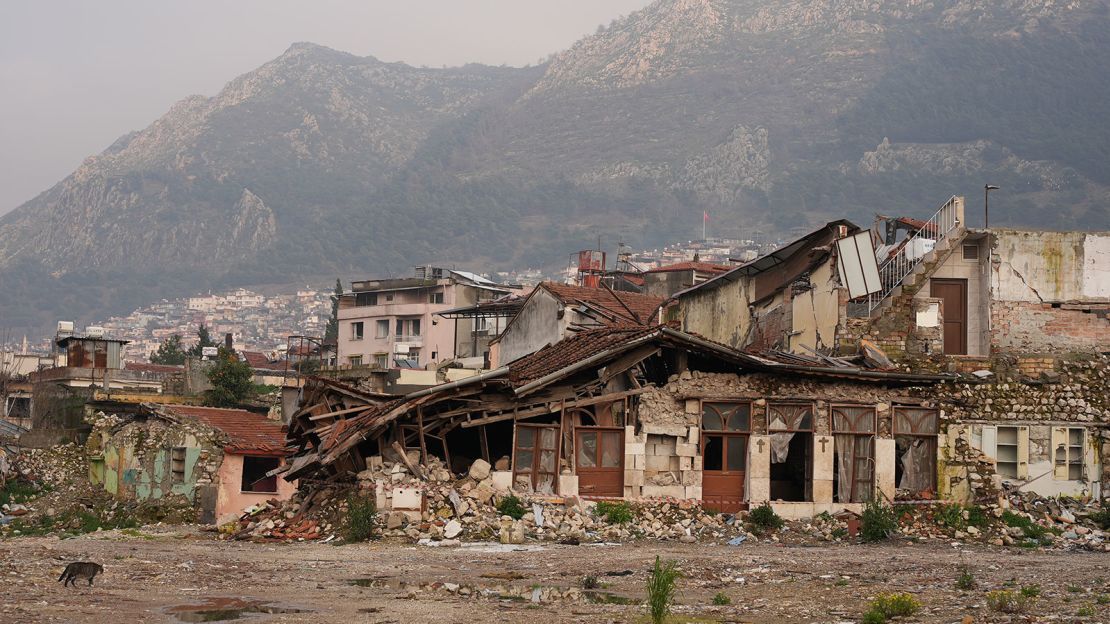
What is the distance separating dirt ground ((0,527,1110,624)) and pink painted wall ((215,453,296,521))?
1138 cm

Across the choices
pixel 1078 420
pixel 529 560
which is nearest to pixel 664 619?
pixel 529 560

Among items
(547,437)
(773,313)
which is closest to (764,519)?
(547,437)

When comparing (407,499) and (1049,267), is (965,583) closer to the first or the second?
(407,499)

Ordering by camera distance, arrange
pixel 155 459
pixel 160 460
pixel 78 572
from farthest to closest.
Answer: pixel 155 459
pixel 160 460
pixel 78 572

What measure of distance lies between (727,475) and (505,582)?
40.2ft

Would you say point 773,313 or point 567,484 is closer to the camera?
point 567,484

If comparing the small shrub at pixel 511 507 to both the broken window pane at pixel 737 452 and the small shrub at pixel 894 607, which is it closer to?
the broken window pane at pixel 737 452

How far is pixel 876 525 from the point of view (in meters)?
29.6

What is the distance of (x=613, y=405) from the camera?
103 feet

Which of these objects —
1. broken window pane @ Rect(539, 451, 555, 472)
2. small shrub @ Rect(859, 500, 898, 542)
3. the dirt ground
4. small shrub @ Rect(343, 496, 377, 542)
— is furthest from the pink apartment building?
the dirt ground

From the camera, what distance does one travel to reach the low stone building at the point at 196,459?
132ft

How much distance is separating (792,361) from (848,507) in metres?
3.61

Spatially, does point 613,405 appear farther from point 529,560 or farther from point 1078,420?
point 1078,420

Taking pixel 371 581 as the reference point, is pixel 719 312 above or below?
above
